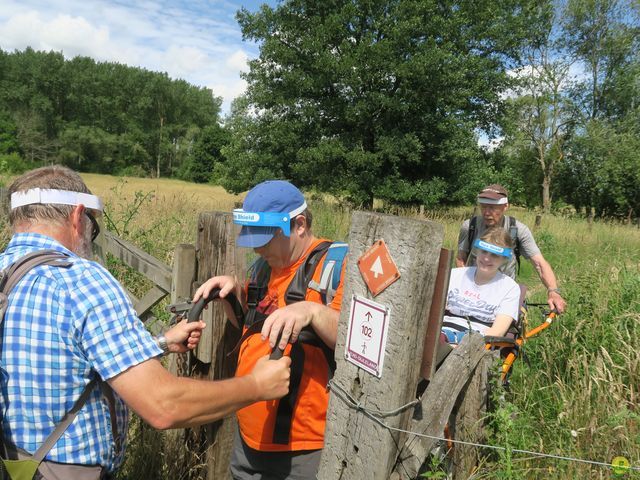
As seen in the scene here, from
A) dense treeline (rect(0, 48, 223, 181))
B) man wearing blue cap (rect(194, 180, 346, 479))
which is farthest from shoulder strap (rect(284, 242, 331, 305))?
dense treeline (rect(0, 48, 223, 181))

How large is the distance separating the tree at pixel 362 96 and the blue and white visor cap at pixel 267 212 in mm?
15100

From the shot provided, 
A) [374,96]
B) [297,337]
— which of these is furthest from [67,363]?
[374,96]

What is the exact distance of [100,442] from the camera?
1560 mm

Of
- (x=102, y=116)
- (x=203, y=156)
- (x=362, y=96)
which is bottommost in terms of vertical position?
(x=203, y=156)

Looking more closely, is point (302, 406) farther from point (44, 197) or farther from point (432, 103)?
point (432, 103)

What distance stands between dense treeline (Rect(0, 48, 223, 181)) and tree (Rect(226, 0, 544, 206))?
42.6 metres

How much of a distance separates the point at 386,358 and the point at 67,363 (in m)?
1.00

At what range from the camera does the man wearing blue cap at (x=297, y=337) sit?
1865mm

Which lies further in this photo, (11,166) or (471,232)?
(11,166)

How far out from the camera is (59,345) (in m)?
1.39

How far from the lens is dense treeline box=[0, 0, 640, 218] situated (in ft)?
57.2

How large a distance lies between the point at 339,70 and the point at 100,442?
55.4 ft

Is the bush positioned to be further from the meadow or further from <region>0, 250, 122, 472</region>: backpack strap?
<region>0, 250, 122, 472</region>: backpack strap

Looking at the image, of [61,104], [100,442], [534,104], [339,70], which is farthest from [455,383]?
[61,104]
